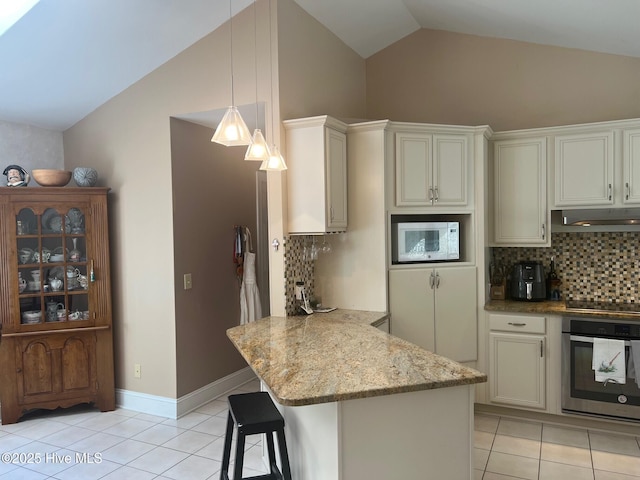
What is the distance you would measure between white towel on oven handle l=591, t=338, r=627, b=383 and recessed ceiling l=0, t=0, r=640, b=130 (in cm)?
217

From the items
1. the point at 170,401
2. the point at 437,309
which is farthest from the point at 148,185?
the point at 437,309

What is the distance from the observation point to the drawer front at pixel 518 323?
3.47 m

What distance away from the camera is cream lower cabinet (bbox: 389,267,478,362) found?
11.4 feet

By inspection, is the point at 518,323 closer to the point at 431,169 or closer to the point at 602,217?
the point at 602,217

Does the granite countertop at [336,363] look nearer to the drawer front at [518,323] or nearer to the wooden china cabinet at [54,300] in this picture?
the drawer front at [518,323]

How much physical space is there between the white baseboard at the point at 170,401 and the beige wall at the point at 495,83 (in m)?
3.02

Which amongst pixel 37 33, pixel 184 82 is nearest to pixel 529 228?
pixel 184 82

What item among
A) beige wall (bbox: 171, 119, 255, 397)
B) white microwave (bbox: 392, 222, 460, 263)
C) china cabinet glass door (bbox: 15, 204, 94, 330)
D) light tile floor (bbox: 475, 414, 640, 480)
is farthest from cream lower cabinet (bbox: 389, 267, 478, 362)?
china cabinet glass door (bbox: 15, 204, 94, 330)

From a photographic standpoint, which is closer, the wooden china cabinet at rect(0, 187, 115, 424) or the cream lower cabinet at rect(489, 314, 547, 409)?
the cream lower cabinet at rect(489, 314, 547, 409)

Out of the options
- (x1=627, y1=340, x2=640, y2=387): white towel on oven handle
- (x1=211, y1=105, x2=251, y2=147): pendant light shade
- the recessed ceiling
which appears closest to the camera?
(x1=211, y1=105, x2=251, y2=147): pendant light shade

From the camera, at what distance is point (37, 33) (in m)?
3.03

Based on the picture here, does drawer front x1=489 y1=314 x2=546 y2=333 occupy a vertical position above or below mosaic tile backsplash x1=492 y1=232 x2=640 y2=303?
below

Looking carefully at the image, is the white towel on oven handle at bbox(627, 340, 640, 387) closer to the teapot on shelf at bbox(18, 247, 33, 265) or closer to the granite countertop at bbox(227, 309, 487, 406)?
the granite countertop at bbox(227, 309, 487, 406)

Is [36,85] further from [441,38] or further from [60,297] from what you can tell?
[441,38]
